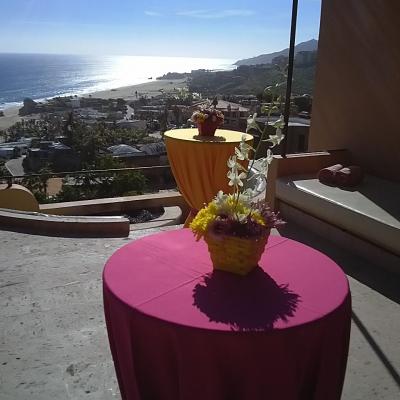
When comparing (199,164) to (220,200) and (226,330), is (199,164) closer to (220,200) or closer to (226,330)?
(220,200)

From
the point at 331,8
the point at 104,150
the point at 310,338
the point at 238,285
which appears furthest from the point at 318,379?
the point at 104,150

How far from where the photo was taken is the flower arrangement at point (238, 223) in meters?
1.56

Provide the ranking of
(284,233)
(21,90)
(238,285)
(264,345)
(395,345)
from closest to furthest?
1. (264,345)
2. (238,285)
3. (395,345)
4. (284,233)
5. (21,90)

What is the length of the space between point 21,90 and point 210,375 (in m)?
122

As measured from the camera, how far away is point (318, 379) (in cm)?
145

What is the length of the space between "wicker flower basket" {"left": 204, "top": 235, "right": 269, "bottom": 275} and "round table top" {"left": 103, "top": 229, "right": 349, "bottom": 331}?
0.04 meters

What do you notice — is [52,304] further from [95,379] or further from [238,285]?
[238,285]

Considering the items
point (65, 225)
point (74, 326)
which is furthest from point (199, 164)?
point (74, 326)

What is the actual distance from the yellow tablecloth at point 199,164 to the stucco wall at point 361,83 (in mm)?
1564

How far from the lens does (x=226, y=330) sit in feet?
4.22

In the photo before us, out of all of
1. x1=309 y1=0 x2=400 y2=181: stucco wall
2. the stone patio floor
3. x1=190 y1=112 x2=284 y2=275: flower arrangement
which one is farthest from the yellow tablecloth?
x1=190 y1=112 x2=284 y2=275: flower arrangement

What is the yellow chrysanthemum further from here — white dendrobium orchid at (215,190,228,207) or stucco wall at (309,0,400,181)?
stucco wall at (309,0,400,181)

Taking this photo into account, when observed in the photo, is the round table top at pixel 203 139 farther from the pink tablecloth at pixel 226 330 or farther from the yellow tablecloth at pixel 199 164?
the pink tablecloth at pixel 226 330

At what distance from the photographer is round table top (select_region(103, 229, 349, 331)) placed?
137cm
